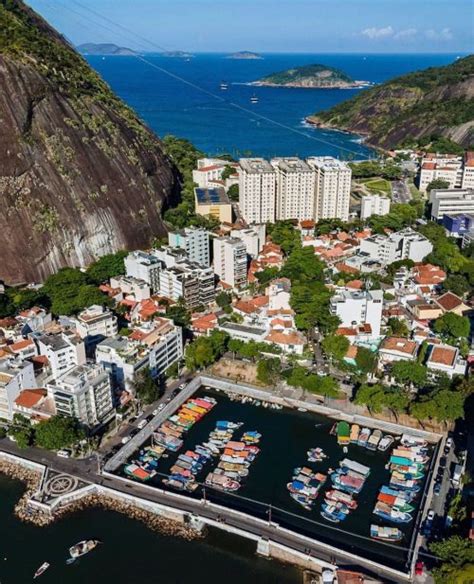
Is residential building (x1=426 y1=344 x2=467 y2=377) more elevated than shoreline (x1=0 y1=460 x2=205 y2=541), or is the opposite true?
residential building (x1=426 y1=344 x2=467 y2=377)

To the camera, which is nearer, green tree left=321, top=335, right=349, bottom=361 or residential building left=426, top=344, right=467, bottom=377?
residential building left=426, top=344, right=467, bottom=377

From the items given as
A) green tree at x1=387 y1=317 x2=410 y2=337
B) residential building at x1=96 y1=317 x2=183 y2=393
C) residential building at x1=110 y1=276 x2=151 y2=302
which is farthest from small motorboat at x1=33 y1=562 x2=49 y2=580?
green tree at x1=387 y1=317 x2=410 y2=337

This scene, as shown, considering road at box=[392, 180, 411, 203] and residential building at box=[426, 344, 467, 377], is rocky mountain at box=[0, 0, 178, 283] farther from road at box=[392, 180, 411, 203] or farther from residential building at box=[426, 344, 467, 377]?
residential building at box=[426, 344, 467, 377]

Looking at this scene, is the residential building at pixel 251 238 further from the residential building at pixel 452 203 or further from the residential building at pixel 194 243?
the residential building at pixel 452 203

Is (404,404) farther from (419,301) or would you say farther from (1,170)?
(1,170)

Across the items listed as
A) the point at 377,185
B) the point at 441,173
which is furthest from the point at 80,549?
the point at 441,173

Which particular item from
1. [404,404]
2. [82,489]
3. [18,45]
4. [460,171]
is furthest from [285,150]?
[82,489]

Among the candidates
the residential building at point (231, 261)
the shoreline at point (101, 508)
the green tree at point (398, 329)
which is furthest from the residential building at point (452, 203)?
the shoreline at point (101, 508)

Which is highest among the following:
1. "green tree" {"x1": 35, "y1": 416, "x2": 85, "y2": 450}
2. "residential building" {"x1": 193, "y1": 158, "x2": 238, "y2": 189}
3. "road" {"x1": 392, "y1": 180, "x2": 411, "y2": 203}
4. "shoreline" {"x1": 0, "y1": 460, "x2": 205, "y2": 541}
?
"residential building" {"x1": 193, "y1": 158, "x2": 238, "y2": 189}
